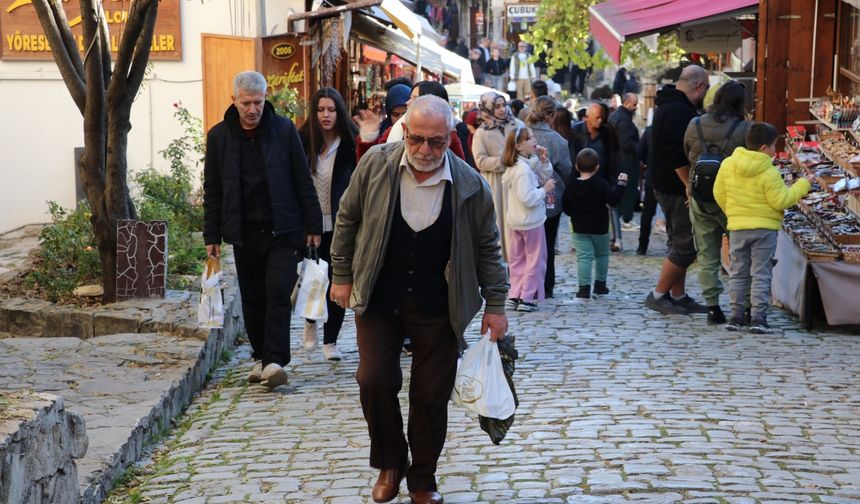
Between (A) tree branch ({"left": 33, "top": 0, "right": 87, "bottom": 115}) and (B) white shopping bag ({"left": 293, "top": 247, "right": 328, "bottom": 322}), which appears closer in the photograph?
(B) white shopping bag ({"left": 293, "top": 247, "right": 328, "bottom": 322})

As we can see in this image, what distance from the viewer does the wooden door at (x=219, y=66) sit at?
17.5 meters

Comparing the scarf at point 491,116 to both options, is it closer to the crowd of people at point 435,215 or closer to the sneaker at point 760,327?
the crowd of people at point 435,215

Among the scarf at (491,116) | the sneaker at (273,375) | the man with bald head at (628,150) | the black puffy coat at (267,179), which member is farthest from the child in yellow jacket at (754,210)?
the man with bald head at (628,150)

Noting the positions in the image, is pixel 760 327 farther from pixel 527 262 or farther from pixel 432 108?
pixel 432 108

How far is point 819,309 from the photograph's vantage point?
34.2 ft

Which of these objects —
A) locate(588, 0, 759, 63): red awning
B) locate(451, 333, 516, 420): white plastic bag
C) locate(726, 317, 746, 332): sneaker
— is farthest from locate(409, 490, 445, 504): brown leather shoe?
locate(588, 0, 759, 63): red awning

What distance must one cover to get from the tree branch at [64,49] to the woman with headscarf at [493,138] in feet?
10.7

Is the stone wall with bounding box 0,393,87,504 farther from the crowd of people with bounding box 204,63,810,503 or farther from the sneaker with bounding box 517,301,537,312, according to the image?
the sneaker with bounding box 517,301,537,312

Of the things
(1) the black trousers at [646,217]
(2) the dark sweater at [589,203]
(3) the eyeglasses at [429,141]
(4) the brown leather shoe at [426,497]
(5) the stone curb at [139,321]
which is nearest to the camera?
(3) the eyeglasses at [429,141]

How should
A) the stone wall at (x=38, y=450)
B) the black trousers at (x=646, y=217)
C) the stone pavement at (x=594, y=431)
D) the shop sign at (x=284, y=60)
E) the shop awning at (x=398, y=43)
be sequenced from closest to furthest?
the stone wall at (x=38, y=450), the stone pavement at (x=594, y=431), the black trousers at (x=646, y=217), the shop sign at (x=284, y=60), the shop awning at (x=398, y=43)

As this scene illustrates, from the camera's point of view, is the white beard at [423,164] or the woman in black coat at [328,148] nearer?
the white beard at [423,164]

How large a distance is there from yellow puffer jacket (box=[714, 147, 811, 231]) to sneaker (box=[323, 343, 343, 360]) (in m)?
3.11

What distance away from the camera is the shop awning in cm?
2098

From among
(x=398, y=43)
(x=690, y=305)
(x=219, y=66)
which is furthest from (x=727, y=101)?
(x=398, y=43)
